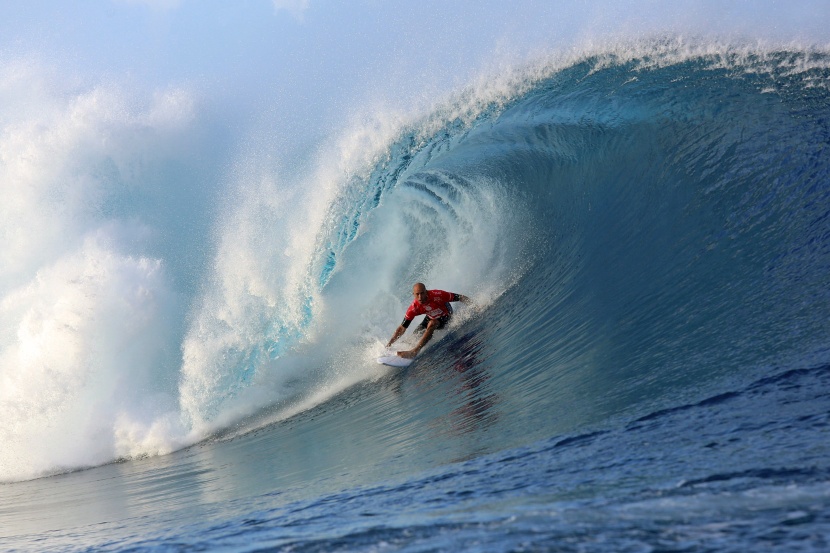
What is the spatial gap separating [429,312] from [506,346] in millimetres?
2045

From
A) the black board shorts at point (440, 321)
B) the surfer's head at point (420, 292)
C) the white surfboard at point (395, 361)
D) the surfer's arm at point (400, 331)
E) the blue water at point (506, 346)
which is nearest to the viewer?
the blue water at point (506, 346)

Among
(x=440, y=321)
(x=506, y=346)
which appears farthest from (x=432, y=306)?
(x=506, y=346)

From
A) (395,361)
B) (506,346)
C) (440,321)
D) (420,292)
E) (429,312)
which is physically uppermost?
(420,292)

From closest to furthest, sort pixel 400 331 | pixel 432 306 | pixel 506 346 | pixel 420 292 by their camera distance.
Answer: pixel 506 346
pixel 420 292
pixel 432 306
pixel 400 331

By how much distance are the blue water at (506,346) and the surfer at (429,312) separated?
0.78 feet

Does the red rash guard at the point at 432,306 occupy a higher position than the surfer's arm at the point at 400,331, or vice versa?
the red rash guard at the point at 432,306

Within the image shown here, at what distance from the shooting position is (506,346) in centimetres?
809

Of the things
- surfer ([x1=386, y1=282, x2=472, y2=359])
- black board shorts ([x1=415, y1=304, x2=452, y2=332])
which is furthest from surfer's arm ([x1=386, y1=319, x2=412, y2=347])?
black board shorts ([x1=415, y1=304, x2=452, y2=332])

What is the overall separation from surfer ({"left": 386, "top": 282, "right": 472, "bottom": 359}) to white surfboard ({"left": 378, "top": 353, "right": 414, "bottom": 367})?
0.06 meters

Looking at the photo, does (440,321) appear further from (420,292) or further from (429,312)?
(420,292)

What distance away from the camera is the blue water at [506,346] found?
3.35m

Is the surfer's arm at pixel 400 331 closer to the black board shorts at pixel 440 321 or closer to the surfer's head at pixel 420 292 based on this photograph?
the black board shorts at pixel 440 321

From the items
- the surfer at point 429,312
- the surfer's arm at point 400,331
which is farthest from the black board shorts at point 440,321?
the surfer's arm at point 400,331

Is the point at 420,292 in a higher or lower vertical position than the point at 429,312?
higher
